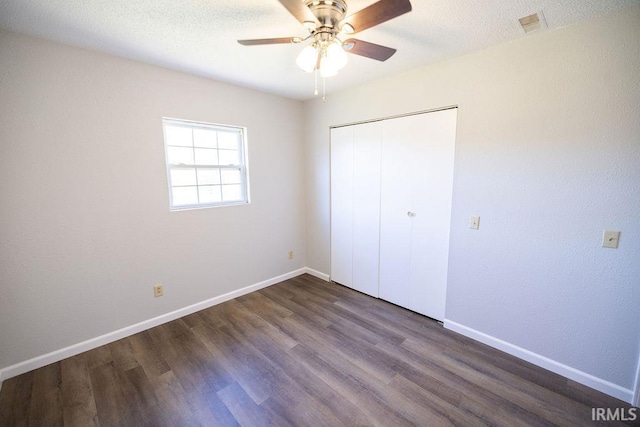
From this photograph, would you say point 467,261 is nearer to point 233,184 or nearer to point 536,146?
point 536,146

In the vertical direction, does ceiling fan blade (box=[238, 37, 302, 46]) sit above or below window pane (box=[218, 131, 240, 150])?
above

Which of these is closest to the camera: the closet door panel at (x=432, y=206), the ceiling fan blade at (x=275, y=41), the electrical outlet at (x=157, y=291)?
the ceiling fan blade at (x=275, y=41)

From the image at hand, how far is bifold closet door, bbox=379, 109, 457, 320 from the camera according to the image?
2361mm

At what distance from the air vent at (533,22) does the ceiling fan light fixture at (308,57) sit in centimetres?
132

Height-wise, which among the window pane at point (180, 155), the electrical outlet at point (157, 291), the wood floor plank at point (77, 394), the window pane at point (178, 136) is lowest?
the wood floor plank at point (77, 394)

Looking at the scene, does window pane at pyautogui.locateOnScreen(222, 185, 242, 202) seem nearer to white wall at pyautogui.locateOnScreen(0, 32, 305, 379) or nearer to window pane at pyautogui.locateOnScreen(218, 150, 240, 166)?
white wall at pyautogui.locateOnScreen(0, 32, 305, 379)

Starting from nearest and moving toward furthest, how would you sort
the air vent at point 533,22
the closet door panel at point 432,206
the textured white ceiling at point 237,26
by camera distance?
the textured white ceiling at point 237,26
the air vent at point 533,22
the closet door panel at point 432,206

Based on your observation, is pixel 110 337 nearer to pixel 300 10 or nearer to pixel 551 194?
pixel 300 10

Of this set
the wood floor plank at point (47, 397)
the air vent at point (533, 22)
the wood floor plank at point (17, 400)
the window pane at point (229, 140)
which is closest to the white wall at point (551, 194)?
the air vent at point (533, 22)

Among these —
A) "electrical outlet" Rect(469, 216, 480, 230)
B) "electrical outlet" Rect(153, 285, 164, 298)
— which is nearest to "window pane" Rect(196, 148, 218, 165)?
"electrical outlet" Rect(153, 285, 164, 298)

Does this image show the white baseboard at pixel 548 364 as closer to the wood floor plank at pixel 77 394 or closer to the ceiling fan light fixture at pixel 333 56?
the ceiling fan light fixture at pixel 333 56

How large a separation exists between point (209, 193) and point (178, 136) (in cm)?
63

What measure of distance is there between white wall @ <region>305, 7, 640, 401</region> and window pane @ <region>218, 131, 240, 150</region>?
192cm

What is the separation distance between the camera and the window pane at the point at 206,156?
2707 mm
